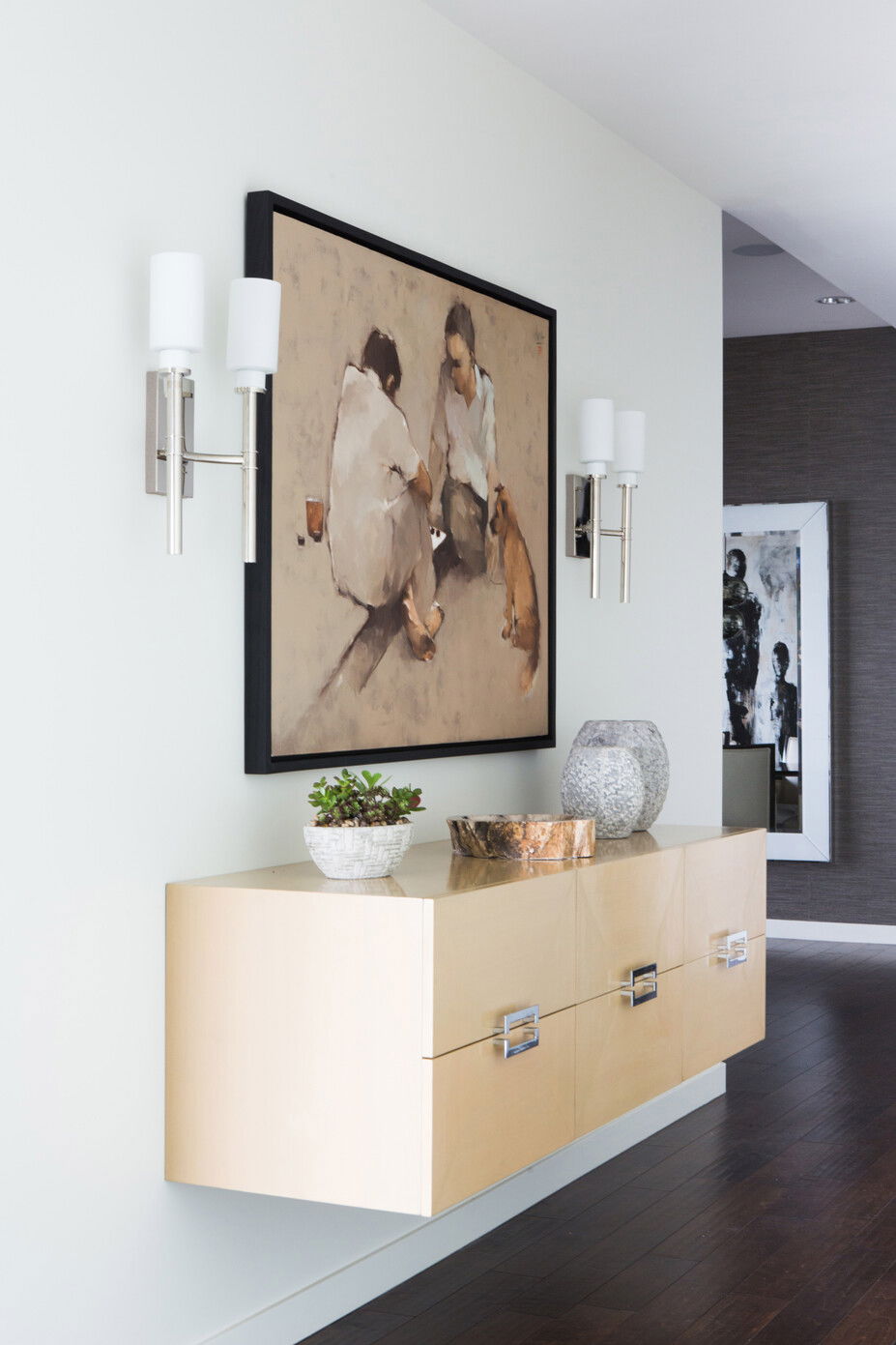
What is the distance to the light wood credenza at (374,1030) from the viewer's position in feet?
7.82

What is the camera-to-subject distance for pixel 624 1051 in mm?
3078

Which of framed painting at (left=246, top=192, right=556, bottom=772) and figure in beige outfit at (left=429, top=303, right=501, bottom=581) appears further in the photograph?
figure in beige outfit at (left=429, top=303, right=501, bottom=581)

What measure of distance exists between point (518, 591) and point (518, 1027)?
1.26 meters

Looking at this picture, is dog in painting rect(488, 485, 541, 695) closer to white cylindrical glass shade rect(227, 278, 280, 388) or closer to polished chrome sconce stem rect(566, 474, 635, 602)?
polished chrome sconce stem rect(566, 474, 635, 602)

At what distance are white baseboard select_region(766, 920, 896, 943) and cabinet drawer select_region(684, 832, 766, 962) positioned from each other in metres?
3.69

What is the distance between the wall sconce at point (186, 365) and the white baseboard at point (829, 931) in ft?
17.6

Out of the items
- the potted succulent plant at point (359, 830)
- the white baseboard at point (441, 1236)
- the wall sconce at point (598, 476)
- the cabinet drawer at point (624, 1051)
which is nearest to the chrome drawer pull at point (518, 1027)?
the cabinet drawer at point (624, 1051)

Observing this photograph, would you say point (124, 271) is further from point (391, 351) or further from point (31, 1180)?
point (31, 1180)

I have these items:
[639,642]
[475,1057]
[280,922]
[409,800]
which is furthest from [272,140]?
[639,642]

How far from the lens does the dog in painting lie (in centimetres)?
356

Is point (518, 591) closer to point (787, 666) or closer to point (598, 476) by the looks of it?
point (598, 476)

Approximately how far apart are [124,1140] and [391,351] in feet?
5.15

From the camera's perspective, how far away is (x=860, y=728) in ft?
23.8

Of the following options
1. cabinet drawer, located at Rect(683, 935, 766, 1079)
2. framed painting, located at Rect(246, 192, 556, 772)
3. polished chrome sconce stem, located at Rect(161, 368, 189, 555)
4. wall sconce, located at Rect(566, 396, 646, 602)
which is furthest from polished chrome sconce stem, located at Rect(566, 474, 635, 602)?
polished chrome sconce stem, located at Rect(161, 368, 189, 555)
